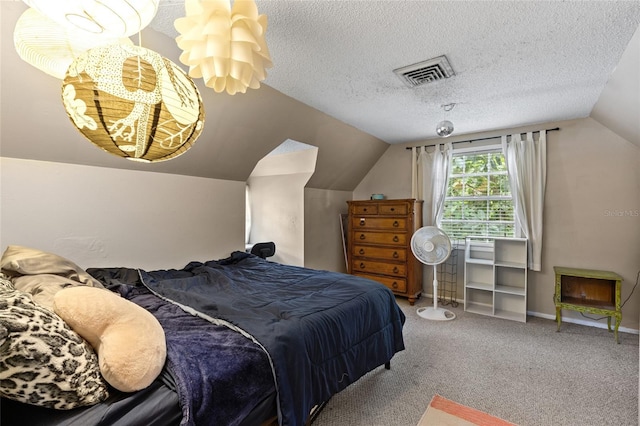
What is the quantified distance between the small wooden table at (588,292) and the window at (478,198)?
0.74 metres

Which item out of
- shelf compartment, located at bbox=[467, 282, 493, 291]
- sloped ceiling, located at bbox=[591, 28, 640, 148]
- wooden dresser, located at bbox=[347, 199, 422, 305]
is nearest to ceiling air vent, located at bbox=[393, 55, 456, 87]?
sloped ceiling, located at bbox=[591, 28, 640, 148]

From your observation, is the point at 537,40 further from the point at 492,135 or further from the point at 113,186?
the point at 113,186

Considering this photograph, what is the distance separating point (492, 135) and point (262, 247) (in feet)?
11.1

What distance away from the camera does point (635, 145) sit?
9.92 feet

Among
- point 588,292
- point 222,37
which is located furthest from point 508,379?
point 222,37

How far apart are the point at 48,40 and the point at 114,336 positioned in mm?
1085

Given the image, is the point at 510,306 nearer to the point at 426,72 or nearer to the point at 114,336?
the point at 426,72

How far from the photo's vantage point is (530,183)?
3523 mm

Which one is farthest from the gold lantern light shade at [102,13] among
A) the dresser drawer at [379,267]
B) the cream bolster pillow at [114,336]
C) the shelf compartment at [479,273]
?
the shelf compartment at [479,273]

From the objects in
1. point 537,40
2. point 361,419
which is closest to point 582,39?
point 537,40

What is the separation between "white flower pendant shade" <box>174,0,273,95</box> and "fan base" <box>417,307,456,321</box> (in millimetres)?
3371

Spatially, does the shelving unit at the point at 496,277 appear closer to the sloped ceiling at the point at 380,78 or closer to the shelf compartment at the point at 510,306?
the shelf compartment at the point at 510,306

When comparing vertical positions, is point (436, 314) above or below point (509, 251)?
below

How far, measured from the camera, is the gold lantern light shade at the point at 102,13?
31.8 inches
